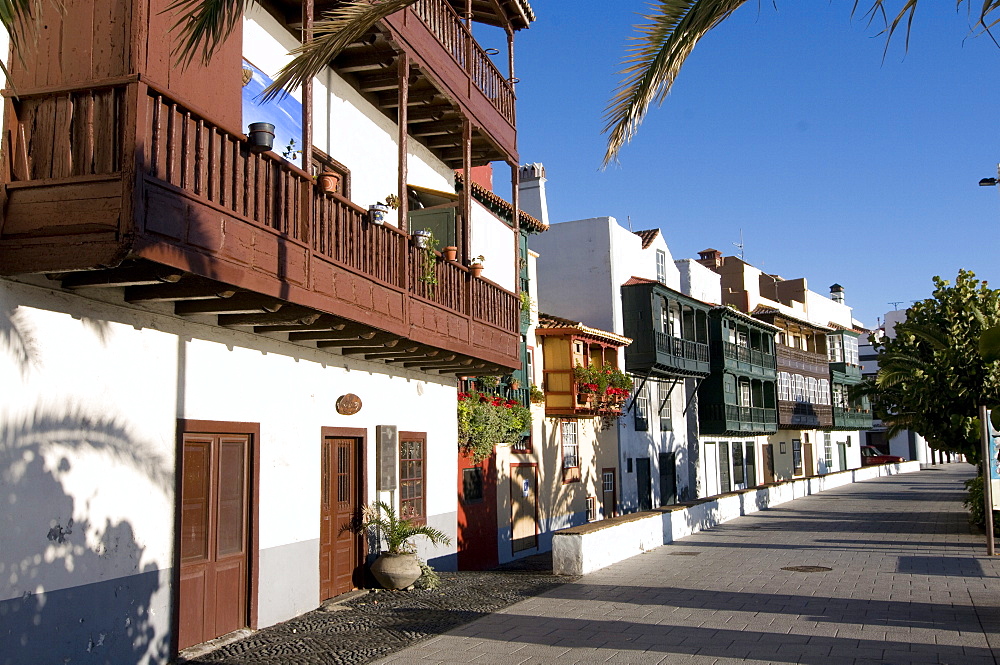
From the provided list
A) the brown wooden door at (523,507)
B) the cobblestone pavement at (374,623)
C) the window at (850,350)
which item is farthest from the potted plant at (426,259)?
the window at (850,350)

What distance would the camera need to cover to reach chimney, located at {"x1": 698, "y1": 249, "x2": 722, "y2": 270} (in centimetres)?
4622

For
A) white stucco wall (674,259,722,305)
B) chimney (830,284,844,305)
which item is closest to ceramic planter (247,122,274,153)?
white stucco wall (674,259,722,305)

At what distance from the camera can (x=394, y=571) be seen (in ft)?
40.4

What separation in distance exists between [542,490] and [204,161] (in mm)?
16790

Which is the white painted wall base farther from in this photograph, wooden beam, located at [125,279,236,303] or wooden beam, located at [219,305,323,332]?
wooden beam, located at [125,279,236,303]

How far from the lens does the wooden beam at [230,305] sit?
838 cm

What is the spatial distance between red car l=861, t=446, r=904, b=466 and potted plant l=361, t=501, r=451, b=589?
54.7m

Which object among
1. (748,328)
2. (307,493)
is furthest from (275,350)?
(748,328)

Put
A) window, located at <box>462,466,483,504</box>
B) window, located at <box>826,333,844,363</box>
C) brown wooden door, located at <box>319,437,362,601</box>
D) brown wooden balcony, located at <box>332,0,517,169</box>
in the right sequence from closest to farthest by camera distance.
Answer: brown wooden door, located at <box>319,437,362,601</box> → brown wooden balcony, located at <box>332,0,517,169</box> → window, located at <box>462,466,483,504</box> → window, located at <box>826,333,844,363</box>

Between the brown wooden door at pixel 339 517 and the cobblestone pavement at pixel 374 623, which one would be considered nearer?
the cobblestone pavement at pixel 374 623

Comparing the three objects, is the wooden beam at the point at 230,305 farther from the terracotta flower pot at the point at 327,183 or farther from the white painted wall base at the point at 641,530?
the white painted wall base at the point at 641,530

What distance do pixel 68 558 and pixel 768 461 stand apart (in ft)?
132

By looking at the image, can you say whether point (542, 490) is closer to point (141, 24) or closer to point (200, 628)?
A: point (200, 628)

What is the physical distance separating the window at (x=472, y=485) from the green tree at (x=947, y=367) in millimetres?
9200
